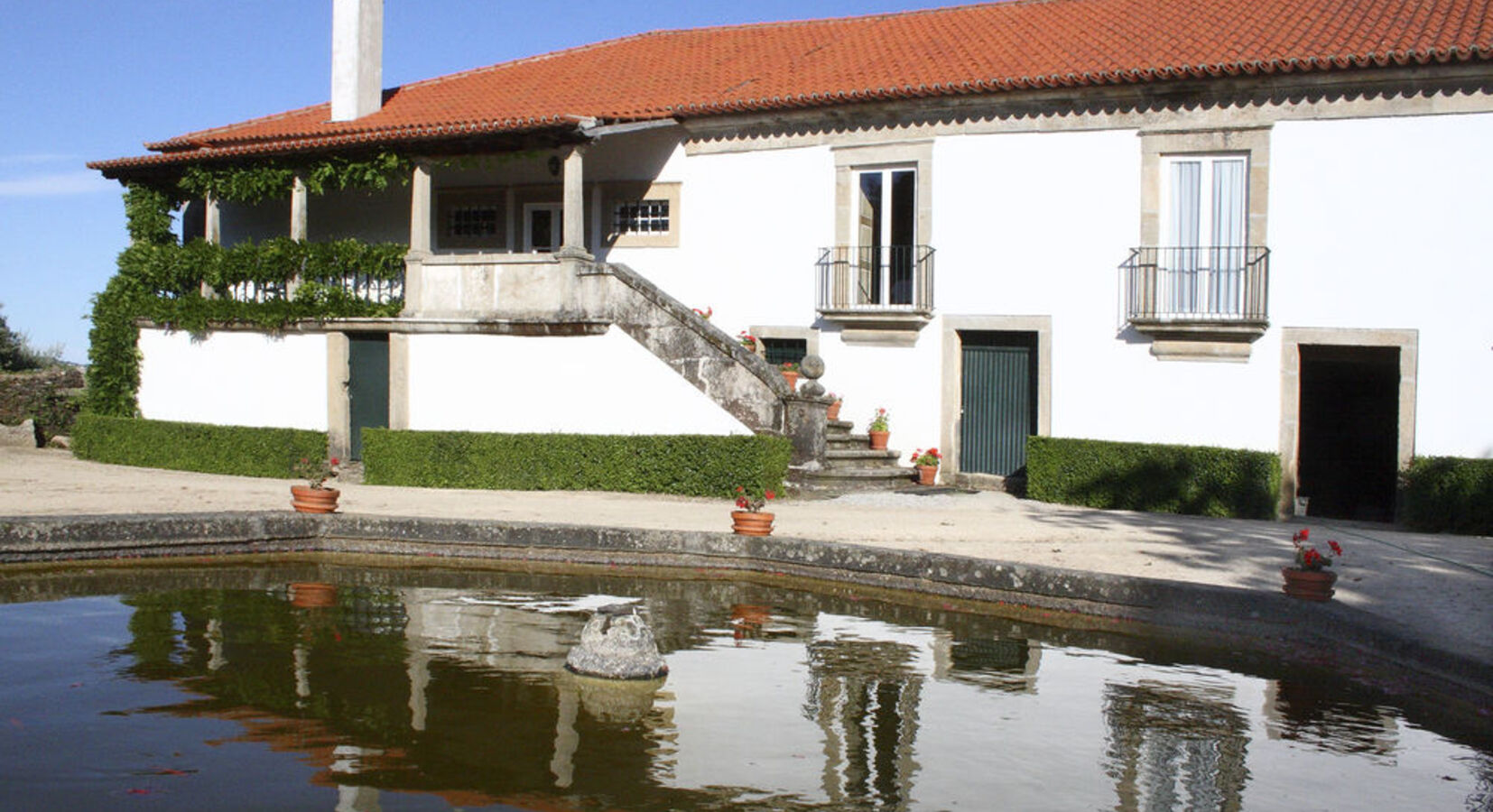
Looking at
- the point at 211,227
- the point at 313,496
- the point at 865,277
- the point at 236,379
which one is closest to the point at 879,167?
the point at 865,277

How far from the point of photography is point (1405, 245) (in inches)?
634

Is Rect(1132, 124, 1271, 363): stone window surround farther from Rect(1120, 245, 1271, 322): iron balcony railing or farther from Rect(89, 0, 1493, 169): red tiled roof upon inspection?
Rect(89, 0, 1493, 169): red tiled roof

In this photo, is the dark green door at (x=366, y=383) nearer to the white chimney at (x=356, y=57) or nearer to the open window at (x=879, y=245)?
the white chimney at (x=356, y=57)

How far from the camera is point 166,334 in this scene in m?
21.0

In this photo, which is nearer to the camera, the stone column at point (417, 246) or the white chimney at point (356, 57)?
the stone column at point (417, 246)

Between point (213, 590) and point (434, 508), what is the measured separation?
170 inches

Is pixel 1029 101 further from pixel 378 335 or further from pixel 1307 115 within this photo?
pixel 378 335

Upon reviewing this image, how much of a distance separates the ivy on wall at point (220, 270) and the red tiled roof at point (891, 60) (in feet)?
1.62

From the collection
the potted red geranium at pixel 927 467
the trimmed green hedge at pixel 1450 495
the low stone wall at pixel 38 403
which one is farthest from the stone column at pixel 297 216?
the trimmed green hedge at pixel 1450 495

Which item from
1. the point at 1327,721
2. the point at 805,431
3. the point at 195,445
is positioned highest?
the point at 805,431

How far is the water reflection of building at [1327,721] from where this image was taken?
653 cm

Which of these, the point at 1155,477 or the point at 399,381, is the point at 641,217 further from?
the point at 1155,477

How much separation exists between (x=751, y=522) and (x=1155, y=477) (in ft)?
22.9

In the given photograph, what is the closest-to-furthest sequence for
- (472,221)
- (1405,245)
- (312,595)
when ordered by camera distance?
(312,595) < (1405,245) < (472,221)
